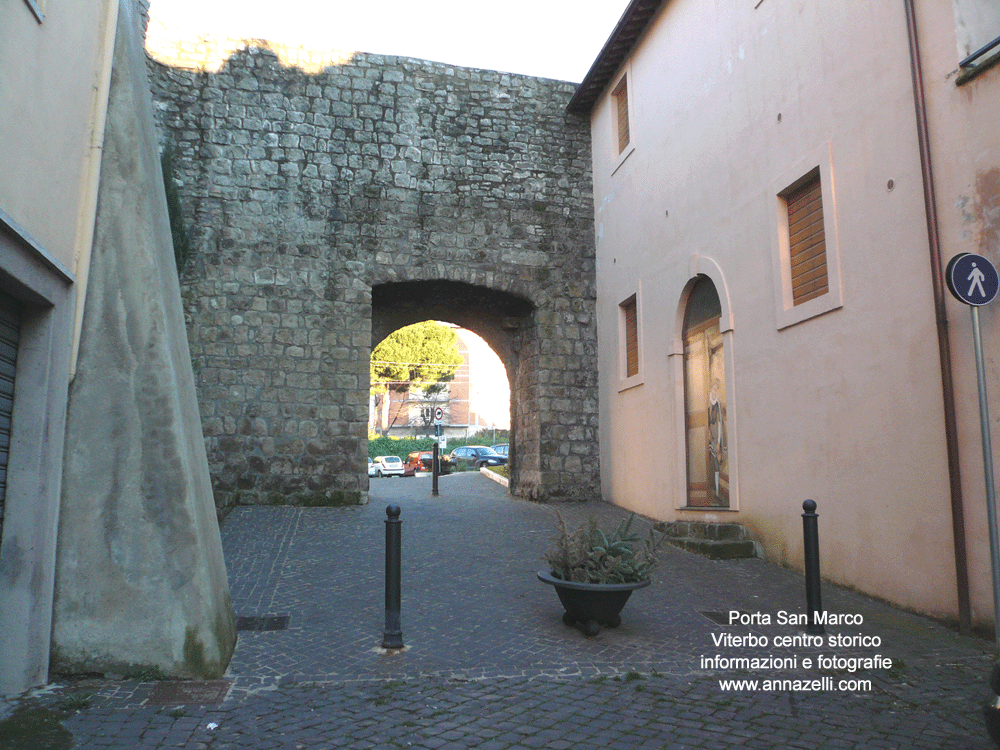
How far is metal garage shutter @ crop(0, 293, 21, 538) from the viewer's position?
367 cm

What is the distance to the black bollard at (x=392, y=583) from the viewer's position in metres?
4.63

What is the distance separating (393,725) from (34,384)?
8.29 feet

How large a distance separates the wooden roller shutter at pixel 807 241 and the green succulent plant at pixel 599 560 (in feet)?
10.8

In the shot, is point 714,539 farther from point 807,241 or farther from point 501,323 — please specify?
point 501,323

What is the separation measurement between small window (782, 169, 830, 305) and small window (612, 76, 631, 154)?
5074 mm

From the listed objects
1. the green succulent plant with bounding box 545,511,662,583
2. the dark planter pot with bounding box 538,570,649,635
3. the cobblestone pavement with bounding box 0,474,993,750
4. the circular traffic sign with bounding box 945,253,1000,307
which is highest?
the circular traffic sign with bounding box 945,253,1000,307

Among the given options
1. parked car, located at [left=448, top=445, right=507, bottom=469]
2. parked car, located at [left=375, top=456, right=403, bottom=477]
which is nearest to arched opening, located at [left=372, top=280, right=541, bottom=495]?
parked car, located at [left=448, top=445, right=507, bottom=469]

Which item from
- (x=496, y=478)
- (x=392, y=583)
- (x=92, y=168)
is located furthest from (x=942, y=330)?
(x=496, y=478)

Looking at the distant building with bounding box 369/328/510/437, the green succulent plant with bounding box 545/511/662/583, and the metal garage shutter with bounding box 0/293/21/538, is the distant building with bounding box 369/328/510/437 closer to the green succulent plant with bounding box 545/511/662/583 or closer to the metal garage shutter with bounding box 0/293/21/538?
the green succulent plant with bounding box 545/511/662/583

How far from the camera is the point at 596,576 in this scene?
4.85 meters

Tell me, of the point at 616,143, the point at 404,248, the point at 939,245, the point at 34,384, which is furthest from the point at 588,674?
the point at 616,143

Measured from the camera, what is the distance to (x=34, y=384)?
381 cm

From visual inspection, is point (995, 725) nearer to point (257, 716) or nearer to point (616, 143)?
point (257, 716)

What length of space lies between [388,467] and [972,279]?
26389 millimetres
